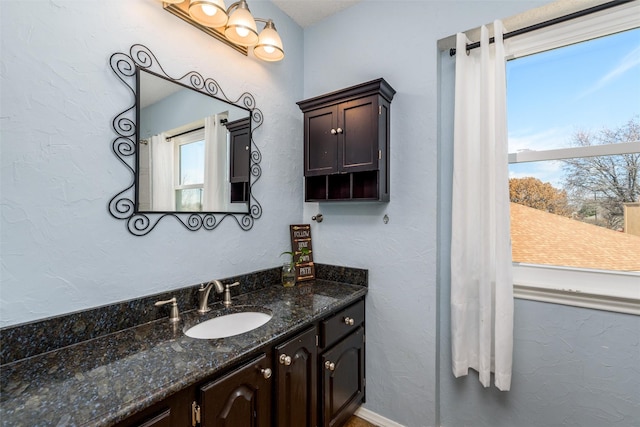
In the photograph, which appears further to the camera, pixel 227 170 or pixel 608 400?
pixel 227 170

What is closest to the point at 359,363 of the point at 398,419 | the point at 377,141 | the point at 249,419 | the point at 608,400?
the point at 398,419

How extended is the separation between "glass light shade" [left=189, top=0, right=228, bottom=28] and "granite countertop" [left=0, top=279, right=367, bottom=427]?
1416mm

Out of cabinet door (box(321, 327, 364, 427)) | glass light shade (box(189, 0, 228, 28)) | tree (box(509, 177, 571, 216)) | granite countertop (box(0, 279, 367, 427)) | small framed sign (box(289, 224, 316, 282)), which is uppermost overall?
glass light shade (box(189, 0, 228, 28))

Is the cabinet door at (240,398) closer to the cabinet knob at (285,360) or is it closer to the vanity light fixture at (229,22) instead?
the cabinet knob at (285,360)

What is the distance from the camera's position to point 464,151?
1.50m

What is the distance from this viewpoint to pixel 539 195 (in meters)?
1.52

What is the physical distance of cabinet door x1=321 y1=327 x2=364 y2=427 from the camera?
145cm


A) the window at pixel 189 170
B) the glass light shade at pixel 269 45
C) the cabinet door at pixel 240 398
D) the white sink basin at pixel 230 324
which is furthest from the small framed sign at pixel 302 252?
the glass light shade at pixel 269 45

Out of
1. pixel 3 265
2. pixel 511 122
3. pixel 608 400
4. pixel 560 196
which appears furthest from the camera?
pixel 511 122

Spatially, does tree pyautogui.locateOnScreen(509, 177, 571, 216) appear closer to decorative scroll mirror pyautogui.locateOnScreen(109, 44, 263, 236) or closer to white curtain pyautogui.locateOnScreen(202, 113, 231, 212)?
decorative scroll mirror pyautogui.locateOnScreen(109, 44, 263, 236)

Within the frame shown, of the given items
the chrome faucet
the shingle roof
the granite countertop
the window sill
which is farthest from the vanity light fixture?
the window sill

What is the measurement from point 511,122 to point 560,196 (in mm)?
478

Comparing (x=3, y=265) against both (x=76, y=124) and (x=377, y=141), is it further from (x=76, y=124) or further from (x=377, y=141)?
(x=377, y=141)

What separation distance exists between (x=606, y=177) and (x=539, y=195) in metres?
0.27
